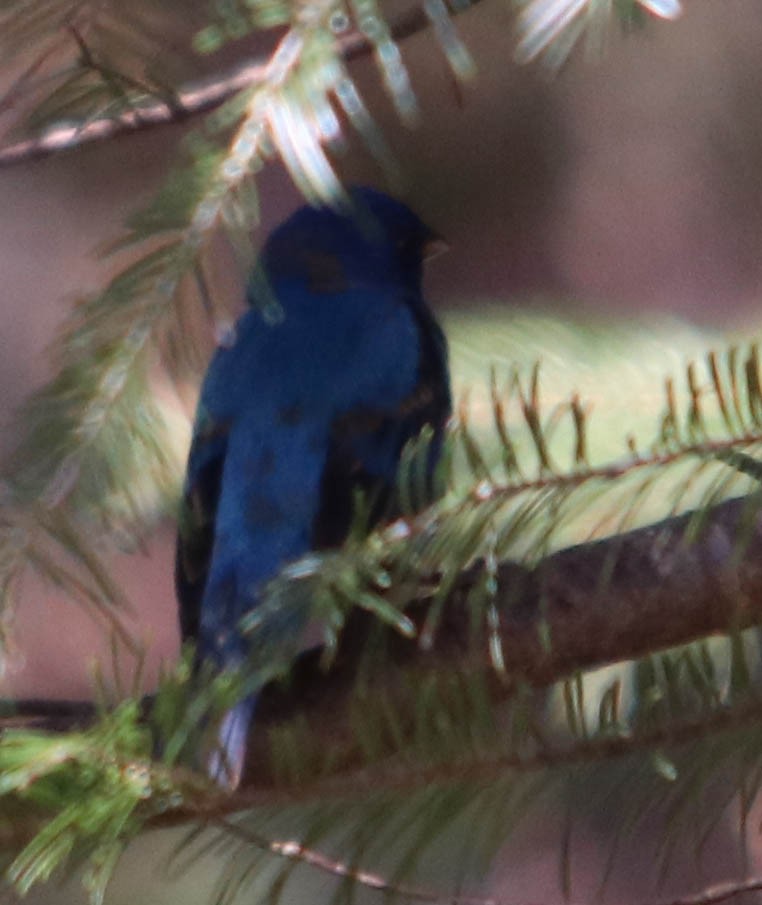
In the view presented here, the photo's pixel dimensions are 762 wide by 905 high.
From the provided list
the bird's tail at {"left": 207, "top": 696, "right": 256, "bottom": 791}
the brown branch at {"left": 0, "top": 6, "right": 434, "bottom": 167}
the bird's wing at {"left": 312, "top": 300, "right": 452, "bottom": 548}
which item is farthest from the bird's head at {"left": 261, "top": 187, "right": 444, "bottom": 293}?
the bird's tail at {"left": 207, "top": 696, "right": 256, "bottom": 791}

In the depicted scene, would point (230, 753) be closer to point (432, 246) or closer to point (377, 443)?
point (377, 443)

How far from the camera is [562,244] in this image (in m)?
2.23

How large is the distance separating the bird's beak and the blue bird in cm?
28

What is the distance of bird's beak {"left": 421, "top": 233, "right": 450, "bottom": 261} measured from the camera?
5.43 ft

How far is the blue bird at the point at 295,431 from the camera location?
1.02m

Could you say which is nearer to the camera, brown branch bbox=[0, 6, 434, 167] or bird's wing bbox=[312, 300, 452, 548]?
brown branch bbox=[0, 6, 434, 167]

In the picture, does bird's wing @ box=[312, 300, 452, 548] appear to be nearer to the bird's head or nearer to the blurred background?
the bird's head

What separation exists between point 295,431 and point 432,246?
0.60m

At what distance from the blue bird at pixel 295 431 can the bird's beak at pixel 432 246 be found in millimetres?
279

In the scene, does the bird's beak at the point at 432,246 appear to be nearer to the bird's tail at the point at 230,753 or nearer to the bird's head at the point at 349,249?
the bird's head at the point at 349,249

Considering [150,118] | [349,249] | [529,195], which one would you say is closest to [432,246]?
[349,249]

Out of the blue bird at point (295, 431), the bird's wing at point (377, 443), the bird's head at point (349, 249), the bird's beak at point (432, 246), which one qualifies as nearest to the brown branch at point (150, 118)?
the blue bird at point (295, 431)

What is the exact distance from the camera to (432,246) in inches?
65.5

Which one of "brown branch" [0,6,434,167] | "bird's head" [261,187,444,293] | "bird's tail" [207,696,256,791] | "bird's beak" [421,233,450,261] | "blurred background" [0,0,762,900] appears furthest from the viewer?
"blurred background" [0,0,762,900]
